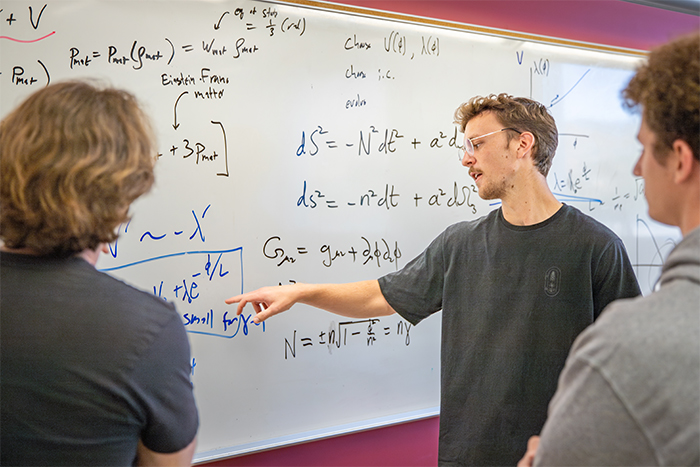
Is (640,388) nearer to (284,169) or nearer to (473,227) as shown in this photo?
(473,227)

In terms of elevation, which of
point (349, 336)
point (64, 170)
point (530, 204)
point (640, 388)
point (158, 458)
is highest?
point (64, 170)

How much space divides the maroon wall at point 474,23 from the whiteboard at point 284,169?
0.07 m

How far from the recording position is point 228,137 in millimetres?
1616

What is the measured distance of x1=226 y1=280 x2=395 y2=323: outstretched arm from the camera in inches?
57.8

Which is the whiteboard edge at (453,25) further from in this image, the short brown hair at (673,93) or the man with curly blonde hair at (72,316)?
the short brown hair at (673,93)

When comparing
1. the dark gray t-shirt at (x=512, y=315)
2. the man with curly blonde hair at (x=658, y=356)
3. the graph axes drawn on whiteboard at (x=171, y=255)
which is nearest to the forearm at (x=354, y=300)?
the dark gray t-shirt at (x=512, y=315)

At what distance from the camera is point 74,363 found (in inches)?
28.1

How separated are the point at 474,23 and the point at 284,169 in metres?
1.04

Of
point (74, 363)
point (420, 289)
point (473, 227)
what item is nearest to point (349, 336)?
point (420, 289)

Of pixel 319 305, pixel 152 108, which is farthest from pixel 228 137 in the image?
pixel 319 305

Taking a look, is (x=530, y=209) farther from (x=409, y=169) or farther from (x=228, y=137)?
(x=228, y=137)

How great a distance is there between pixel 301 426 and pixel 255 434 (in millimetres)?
165

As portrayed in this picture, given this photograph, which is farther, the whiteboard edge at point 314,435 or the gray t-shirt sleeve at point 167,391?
the whiteboard edge at point 314,435

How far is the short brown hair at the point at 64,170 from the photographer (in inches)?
29.1
